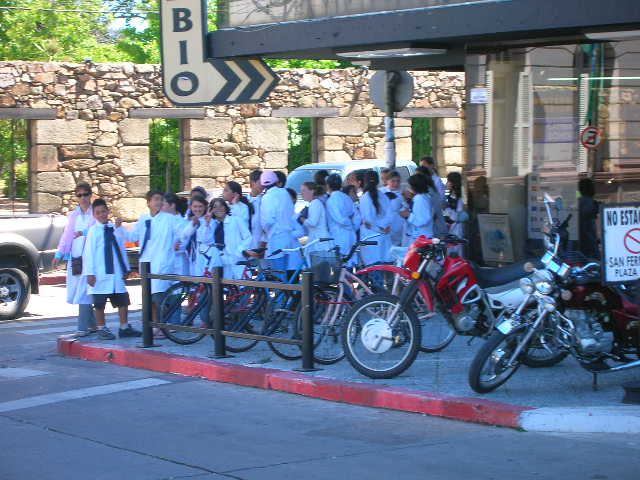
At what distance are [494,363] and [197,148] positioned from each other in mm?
15609

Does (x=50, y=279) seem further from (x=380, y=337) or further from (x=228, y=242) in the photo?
(x=380, y=337)

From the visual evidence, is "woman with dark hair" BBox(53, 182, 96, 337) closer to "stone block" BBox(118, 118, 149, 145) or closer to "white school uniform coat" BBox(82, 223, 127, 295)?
"white school uniform coat" BBox(82, 223, 127, 295)

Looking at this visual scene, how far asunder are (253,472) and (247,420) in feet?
5.30

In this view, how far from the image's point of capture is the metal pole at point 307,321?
30.4 feet

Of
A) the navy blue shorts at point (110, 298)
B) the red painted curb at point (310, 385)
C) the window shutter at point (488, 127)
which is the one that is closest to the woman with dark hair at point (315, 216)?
the window shutter at point (488, 127)

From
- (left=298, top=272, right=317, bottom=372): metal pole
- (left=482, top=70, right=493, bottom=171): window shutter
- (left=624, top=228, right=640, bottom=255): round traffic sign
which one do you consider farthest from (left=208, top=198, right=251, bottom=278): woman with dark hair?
(left=624, top=228, right=640, bottom=255): round traffic sign

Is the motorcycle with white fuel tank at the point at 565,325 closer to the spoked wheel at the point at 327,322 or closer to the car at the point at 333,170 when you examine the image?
the spoked wheel at the point at 327,322

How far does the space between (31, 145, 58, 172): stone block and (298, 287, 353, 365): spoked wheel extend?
12.9 metres

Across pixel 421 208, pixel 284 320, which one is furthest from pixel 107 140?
pixel 284 320

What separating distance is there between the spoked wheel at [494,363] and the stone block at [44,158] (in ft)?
48.7

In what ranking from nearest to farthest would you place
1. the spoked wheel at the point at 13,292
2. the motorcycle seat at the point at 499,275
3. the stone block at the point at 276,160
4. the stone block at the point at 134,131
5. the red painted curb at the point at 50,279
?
the motorcycle seat at the point at 499,275 → the spoked wheel at the point at 13,292 → the red painted curb at the point at 50,279 → the stone block at the point at 134,131 → the stone block at the point at 276,160

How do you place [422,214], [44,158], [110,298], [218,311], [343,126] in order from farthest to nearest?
[343,126], [44,158], [422,214], [110,298], [218,311]

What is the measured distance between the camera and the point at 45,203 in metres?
21.3

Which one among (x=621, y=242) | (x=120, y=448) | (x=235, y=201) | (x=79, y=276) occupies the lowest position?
(x=120, y=448)
